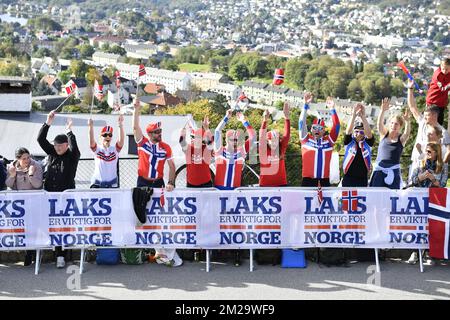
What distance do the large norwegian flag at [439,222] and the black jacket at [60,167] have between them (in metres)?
4.75

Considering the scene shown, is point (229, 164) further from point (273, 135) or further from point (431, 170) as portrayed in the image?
point (431, 170)

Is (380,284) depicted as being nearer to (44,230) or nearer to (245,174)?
(44,230)

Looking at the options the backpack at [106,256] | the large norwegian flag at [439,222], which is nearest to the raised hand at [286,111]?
the large norwegian flag at [439,222]

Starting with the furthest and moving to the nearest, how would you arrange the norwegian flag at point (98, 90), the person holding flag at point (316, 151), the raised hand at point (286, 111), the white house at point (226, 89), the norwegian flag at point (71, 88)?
1. the white house at point (226, 89)
2. the norwegian flag at point (98, 90)
3. the norwegian flag at point (71, 88)
4. the raised hand at point (286, 111)
5. the person holding flag at point (316, 151)

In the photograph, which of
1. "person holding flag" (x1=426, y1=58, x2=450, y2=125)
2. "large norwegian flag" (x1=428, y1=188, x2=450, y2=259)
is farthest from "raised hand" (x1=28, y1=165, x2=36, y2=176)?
"person holding flag" (x1=426, y1=58, x2=450, y2=125)

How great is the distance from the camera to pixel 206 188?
9.23 metres

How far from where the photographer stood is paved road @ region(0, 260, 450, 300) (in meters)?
8.39

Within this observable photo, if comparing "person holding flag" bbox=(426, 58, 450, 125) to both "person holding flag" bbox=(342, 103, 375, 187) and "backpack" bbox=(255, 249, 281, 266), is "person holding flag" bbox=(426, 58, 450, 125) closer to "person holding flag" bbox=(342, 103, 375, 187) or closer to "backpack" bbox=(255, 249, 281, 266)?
"person holding flag" bbox=(342, 103, 375, 187)

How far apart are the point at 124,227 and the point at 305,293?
2530 millimetres

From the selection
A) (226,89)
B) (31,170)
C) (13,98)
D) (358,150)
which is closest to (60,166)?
(31,170)

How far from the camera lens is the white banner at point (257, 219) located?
9148 millimetres

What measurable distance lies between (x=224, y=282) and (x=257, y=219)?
3.26 feet

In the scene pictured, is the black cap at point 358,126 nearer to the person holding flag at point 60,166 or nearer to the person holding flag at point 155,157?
the person holding flag at point 155,157
